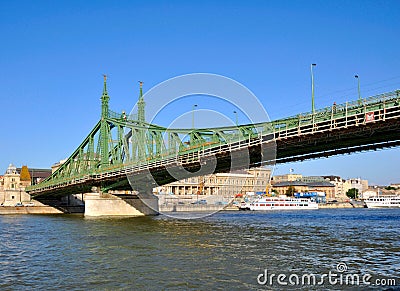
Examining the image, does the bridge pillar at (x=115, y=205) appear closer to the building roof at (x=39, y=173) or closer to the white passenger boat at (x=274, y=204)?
the white passenger boat at (x=274, y=204)

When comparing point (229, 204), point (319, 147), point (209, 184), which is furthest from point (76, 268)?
point (209, 184)

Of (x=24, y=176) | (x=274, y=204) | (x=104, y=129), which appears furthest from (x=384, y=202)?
(x=24, y=176)

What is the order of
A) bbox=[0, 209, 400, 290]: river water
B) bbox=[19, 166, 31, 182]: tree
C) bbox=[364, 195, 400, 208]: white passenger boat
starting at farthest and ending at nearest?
bbox=[364, 195, 400, 208]: white passenger boat → bbox=[19, 166, 31, 182]: tree → bbox=[0, 209, 400, 290]: river water

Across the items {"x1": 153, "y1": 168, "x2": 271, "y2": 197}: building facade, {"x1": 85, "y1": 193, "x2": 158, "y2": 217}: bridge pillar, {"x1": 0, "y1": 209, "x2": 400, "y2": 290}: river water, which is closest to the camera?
{"x1": 0, "y1": 209, "x2": 400, "y2": 290}: river water

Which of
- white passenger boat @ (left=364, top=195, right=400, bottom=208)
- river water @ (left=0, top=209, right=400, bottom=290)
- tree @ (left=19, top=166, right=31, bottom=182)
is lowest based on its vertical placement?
white passenger boat @ (left=364, top=195, right=400, bottom=208)

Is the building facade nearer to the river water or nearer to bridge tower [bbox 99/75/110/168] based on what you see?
bridge tower [bbox 99/75/110/168]

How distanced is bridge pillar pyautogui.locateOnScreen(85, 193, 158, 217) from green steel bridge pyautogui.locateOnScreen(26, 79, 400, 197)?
89.7 inches

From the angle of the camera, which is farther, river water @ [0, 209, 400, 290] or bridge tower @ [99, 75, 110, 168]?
bridge tower @ [99, 75, 110, 168]

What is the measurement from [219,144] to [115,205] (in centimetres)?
3082

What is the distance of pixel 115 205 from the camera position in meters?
Result: 79.9

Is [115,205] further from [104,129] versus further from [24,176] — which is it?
[24,176]

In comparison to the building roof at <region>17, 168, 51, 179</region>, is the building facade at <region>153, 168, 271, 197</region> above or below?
below

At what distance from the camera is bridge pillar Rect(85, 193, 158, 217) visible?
261 ft

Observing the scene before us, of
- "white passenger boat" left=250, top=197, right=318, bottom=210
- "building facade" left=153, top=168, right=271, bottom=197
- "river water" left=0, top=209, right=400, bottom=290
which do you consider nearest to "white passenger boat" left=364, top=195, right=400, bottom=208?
"white passenger boat" left=250, top=197, right=318, bottom=210
